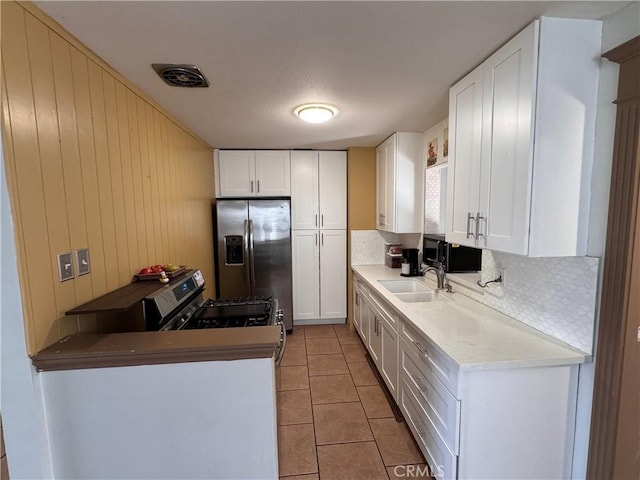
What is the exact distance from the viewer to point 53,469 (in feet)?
3.89

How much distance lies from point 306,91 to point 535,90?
47.8 inches

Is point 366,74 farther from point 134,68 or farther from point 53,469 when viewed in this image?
point 53,469

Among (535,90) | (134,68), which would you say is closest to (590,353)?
(535,90)

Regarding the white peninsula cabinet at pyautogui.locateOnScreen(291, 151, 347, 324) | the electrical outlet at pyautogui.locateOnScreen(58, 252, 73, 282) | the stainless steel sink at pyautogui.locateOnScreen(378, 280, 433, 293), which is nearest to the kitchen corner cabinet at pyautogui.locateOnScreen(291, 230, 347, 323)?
the white peninsula cabinet at pyautogui.locateOnScreen(291, 151, 347, 324)

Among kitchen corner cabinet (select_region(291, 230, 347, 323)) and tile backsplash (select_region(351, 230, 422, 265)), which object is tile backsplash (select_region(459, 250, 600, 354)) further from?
kitchen corner cabinet (select_region(291, 230, 347, 323))

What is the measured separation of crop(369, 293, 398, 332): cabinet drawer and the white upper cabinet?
4.40ft

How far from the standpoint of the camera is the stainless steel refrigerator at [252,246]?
342cm

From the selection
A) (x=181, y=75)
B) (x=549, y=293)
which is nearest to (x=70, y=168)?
(x=181, y=75)

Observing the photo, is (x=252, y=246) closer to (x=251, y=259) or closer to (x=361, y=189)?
(x=251, y=259)

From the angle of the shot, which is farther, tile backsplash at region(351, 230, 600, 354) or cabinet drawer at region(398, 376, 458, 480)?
cabinet drawer at region(398, 376, 458, 480)

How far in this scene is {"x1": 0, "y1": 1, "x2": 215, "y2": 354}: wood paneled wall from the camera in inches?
41.5

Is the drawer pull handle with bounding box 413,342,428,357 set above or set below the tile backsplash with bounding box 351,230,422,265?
below

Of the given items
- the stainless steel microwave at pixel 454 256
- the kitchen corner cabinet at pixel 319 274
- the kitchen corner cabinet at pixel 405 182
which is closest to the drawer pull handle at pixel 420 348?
the stainless steel microwave at pixel 454 256

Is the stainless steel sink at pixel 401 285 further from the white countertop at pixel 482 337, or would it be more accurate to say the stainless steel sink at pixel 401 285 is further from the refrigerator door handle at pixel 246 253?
the refrigerator door handle at pixel 246 253
